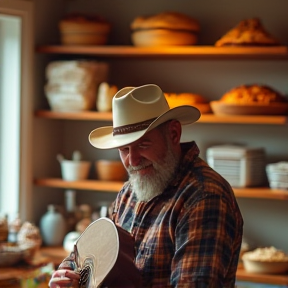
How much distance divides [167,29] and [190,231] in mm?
2196

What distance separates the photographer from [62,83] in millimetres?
4402

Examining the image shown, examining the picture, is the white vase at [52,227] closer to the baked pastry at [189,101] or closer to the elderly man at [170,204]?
the baked pastry at [189,101]

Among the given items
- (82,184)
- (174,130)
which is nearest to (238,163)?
(82,184)

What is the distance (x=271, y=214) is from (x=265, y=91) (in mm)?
758

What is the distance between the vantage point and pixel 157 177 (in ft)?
7.77

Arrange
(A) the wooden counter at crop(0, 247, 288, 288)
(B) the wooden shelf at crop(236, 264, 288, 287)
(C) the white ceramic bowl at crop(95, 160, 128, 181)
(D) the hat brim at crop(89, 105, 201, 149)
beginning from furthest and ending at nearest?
1. (C) the white ceramic bowl at crop(95, 160, 128, 181)
2. (B) the wooden shelf at crop(236, 264, 288, 287)
3. (A) the wooden counter at crop(0, 247, 288, 288)
4. (D) the hat brim at crop(89, 105, 201, 149)

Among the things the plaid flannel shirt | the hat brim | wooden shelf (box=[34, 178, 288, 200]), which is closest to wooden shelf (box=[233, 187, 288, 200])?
wooden shelf (box=[34, 178, 288, 200])

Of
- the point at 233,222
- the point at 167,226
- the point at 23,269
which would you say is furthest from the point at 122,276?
the point at 23,269

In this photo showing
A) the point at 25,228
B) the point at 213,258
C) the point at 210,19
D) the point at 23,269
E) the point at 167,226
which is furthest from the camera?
the point at 210,19

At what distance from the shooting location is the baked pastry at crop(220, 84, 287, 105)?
4.00m

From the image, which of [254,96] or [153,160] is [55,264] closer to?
[254,96]

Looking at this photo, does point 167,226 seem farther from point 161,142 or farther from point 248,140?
point 248,140

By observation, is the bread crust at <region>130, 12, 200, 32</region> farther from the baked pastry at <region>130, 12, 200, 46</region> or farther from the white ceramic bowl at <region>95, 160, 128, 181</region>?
the white ceramic bowl at <region>95, 160, 128, 181</region>

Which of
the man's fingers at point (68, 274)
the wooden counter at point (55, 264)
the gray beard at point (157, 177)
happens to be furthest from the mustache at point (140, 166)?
the wooden counter at point (55, 264)
